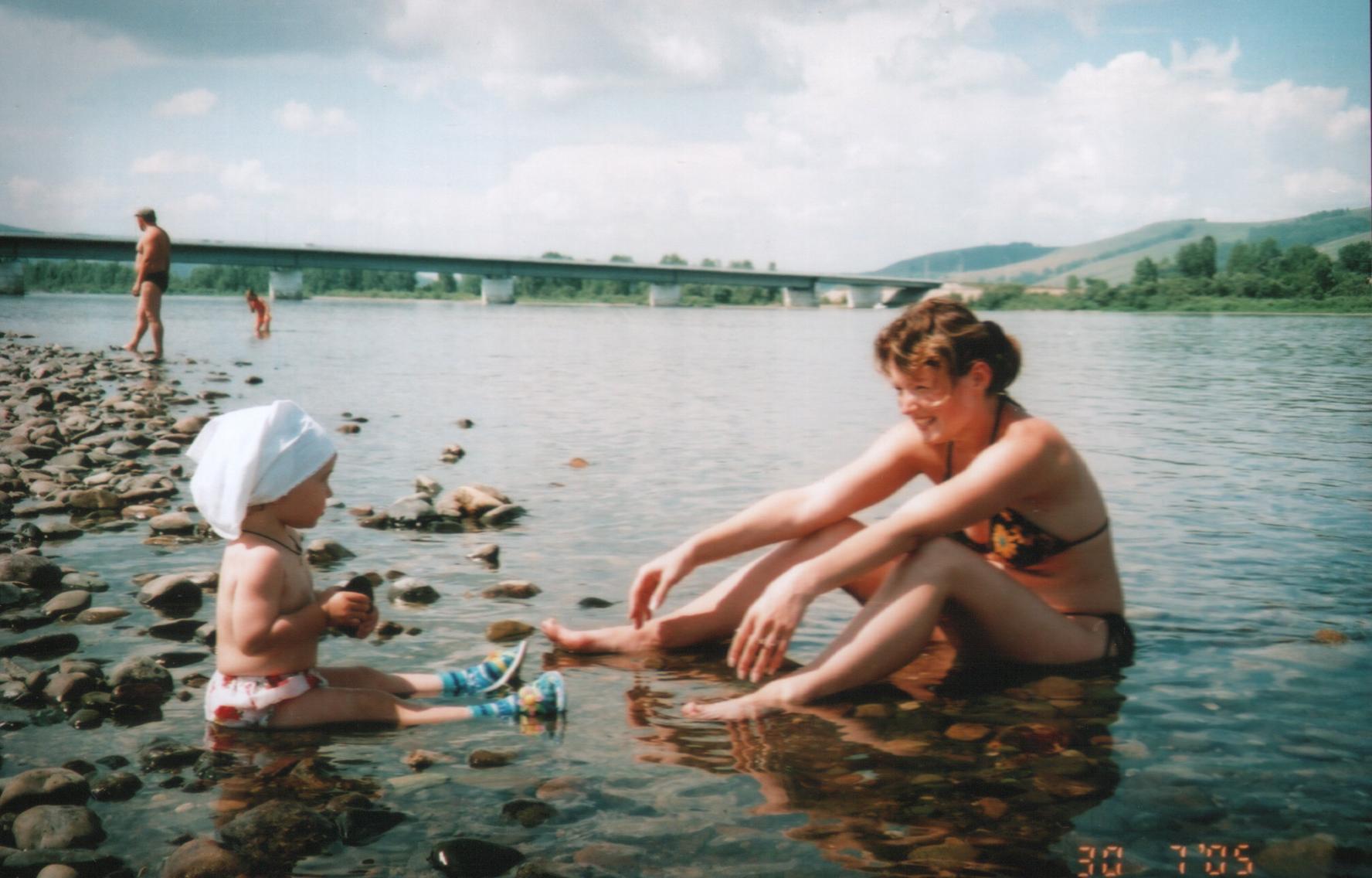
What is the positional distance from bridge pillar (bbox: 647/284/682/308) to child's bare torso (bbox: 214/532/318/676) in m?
102

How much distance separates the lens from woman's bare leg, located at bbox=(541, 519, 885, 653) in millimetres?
4637

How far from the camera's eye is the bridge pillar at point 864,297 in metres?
108

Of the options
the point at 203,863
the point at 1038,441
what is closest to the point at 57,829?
the point at 203,863

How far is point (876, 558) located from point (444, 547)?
315 centimetres

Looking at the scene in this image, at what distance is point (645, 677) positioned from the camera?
173 inches

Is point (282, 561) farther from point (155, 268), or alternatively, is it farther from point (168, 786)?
point (155, 268)

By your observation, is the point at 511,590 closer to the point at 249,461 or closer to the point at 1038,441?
the point at 249,461

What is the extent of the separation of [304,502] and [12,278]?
78.6 metres

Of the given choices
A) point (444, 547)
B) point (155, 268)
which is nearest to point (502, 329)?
point (155, 268)

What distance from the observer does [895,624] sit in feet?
13.1

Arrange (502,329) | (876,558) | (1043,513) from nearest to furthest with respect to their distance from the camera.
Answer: (876,558) < (1043,513) < (502,329)

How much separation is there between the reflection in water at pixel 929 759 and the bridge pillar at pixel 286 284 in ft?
289

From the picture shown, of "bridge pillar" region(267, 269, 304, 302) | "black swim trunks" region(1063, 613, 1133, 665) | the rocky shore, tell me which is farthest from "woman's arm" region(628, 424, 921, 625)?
"bridge pillar" region(267, 269, 304, 302)

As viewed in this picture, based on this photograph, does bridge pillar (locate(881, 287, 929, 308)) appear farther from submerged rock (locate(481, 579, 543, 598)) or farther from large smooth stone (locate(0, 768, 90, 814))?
large smooth stone (locate(0, 768, 90, 814))
